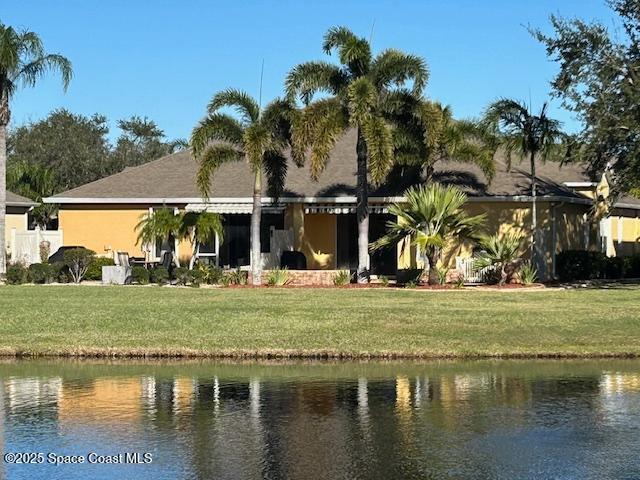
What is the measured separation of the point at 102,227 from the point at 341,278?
35.3 feet

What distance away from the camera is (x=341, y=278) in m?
31.9

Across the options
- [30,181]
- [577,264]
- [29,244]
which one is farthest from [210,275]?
[30,181]

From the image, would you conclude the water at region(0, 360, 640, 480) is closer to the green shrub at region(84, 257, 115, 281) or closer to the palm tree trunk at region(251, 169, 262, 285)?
the palm tree trunk at region(251, 169, 262, 285)

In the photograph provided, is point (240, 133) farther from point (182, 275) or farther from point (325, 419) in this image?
point (325, 419)

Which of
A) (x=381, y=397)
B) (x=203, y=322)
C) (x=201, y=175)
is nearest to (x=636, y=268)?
(x=201, y=175)

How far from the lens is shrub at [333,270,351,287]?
104 ft

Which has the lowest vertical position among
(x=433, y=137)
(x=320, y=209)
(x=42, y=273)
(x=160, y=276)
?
(x=160, y=276)

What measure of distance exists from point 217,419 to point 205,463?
246 cm

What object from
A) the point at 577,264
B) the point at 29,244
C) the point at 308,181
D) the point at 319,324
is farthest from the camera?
the point at 29,244

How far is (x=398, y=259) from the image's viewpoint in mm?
35594

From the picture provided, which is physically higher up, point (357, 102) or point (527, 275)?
point (357, 102)

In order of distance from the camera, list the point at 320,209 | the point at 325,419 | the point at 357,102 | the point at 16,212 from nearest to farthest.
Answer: the point at 325,419 < the point at 357,102 < the point at 320,209 < the point at 16,212

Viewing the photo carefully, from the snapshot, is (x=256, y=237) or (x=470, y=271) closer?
(x=256, y=237)

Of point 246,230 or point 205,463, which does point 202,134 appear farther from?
point 205,463
